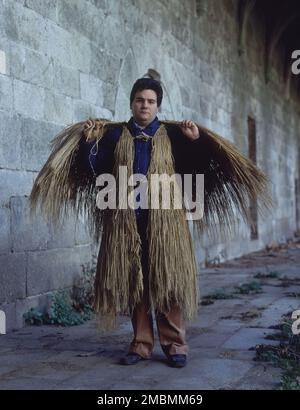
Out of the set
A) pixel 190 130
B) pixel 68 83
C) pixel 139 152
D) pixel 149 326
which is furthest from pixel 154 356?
pixel 68 83

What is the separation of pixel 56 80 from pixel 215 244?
4.51m

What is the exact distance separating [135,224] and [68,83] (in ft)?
6.82

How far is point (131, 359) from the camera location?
326cm

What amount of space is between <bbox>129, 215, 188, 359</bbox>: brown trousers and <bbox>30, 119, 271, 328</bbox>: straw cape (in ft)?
0.15

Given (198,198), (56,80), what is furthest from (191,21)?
(198,198)

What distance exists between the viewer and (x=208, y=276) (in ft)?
24.2

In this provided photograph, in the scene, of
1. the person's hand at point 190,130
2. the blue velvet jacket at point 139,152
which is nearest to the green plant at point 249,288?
the blue velvet jacket at point 139,152

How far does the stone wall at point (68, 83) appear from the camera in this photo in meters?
4.36

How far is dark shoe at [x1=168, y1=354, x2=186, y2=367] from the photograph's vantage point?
3189 millimetres

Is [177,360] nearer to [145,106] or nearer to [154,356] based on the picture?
[154,356]

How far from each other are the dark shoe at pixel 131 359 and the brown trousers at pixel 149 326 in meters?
0.02

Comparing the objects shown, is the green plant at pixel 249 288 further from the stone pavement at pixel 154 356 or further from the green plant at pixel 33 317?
the green plant at pixel 33 317

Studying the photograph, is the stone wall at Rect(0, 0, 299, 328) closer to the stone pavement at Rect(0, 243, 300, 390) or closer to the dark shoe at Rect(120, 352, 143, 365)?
the stone pavement at Rect(0, 243, 300, 390)
